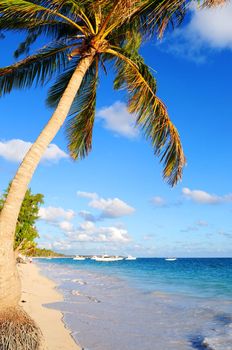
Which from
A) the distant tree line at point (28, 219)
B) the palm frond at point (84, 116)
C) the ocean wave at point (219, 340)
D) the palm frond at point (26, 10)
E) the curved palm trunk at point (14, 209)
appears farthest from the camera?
the distant tree line at point (28, 219)

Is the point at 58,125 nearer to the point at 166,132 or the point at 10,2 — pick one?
the point at 10,2

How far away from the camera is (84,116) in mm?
10000

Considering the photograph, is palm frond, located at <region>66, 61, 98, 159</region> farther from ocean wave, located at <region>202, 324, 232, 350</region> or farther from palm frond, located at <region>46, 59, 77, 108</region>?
ocean wave, located at <region>202, 324, 232, 350</region>

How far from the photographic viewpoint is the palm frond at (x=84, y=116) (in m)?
9.97

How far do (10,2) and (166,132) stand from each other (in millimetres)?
4225

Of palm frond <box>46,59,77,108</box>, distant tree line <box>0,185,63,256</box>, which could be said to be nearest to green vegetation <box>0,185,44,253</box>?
distant tree line <box>0,185,63,256</box>

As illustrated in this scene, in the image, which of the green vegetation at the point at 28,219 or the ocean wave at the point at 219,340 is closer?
the ocean wave at the point at 219,340

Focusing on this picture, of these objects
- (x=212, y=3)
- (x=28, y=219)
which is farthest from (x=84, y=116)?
(x=28, y=219)

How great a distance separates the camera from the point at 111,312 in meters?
13.0

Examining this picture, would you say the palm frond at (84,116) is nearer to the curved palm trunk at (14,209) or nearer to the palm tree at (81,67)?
the palm tree at (81,67)

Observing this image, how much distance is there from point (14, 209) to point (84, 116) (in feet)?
15.7

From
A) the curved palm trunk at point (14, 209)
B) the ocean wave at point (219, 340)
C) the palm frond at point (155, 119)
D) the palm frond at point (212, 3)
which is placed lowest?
the ocean wave at point (219, 340)

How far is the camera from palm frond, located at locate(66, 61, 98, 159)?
9969mm

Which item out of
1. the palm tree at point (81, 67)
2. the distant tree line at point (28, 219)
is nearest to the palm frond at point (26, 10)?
the palm tree at point (81, 67)
